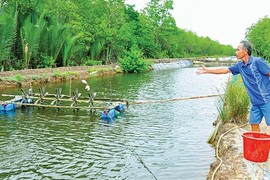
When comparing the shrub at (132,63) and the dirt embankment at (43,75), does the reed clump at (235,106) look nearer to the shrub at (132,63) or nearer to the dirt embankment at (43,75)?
the dirt embankment at (43,75)

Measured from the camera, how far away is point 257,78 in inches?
192

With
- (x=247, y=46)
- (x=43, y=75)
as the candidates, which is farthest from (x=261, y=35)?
(x=247, y=46)

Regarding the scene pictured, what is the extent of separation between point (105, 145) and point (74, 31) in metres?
26.5

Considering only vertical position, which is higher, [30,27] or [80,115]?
[30,27]

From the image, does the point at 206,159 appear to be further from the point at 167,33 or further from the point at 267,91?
the point at 167,33

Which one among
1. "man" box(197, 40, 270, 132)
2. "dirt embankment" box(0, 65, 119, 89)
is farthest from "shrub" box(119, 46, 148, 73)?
"man" box(197, 40, 270, 132)

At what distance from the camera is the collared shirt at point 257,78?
4.84m

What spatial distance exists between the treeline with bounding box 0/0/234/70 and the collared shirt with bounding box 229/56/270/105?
19966 millimetres

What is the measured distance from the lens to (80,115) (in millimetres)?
12438

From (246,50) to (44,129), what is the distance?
740cm

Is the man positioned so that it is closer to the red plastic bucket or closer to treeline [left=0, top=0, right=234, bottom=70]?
the red plastic bucket

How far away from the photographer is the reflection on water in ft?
22.8

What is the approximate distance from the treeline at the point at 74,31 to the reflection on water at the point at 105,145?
12919 millimetres

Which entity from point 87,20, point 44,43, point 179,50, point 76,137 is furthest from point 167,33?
point 76,137
